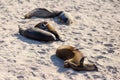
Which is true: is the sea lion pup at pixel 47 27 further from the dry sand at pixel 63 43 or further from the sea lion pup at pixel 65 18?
the sea lion pup at pixel 65 18

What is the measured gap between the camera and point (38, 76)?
4312 millimetres

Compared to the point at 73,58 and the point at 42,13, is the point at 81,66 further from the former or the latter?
the point at 42,13

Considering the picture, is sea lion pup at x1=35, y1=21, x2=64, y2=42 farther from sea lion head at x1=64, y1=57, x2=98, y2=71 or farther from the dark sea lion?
sea lion head at x1=64, y1=57, x2=98, y2=71

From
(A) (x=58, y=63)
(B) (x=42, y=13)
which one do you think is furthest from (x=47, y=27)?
(A) (x=58, y=63)

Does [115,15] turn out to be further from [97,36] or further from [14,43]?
[14,43]

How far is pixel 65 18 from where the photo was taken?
618cm

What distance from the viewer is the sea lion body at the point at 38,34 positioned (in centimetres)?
526

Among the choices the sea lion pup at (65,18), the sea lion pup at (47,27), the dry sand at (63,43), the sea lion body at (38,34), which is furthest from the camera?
the sea lion pup at (65,18)

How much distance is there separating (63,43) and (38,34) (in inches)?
17.1

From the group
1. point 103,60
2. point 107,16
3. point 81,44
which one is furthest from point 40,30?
point 107,16

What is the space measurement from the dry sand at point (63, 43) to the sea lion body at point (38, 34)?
0.07 metres

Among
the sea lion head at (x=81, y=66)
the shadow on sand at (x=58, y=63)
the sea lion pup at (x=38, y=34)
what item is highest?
the sea lion pup at (x=38, y=34)

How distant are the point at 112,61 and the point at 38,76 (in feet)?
3.92

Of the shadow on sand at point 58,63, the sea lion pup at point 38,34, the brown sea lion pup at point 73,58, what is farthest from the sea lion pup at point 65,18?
the shadow on sand at point 58,63
